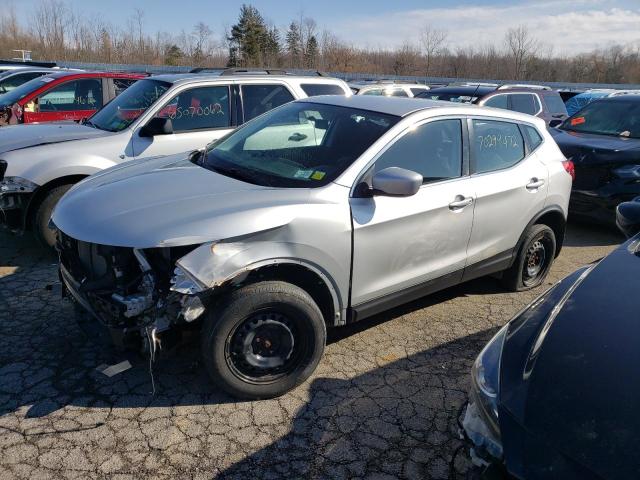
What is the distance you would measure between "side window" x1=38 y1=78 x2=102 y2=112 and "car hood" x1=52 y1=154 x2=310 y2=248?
17.4 ft

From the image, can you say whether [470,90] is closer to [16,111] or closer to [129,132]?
[129,132]

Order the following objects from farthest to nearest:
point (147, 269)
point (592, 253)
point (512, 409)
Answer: point (592, 253) < point (147, 269) < point (512, 409)

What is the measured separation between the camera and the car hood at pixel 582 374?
172cm

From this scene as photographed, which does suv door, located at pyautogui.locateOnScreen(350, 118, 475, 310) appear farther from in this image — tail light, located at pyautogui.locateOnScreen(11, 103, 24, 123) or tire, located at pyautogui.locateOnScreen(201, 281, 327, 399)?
tail light, located at pyautogui.locateOnScreen(11, 103, 24, 123)

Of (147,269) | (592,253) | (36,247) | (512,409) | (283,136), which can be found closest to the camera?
(512,409)

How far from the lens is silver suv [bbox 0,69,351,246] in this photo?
201 inches

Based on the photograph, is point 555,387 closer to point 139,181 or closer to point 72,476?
point 72,476

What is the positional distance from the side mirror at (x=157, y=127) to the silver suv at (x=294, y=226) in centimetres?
160

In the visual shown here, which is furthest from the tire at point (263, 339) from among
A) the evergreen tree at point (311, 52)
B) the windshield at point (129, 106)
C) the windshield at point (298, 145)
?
the evergreen tree at point (311, 52)

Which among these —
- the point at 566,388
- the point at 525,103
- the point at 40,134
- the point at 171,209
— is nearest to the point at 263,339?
the point at 171,209

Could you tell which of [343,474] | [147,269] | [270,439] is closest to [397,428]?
[343,474]

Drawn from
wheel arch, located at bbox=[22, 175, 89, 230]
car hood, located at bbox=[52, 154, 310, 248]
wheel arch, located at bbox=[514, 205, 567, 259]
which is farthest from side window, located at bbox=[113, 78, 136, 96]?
wheel arch, located at bbox=[514, 205, 567, 259]

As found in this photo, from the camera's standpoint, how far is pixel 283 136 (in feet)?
13.7

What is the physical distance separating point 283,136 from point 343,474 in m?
2.55
